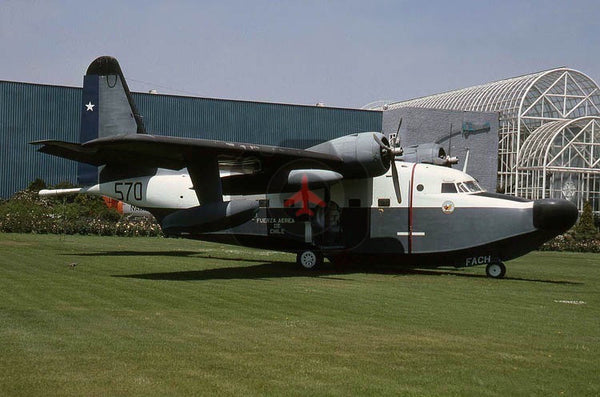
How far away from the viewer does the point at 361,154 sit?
22875mm

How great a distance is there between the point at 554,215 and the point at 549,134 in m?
46.2

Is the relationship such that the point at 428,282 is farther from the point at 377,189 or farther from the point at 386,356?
the point at 386,356

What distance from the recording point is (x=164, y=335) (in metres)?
10.7

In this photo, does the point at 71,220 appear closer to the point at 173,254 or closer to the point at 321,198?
the point at 173,254

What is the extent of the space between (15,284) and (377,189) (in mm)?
12478

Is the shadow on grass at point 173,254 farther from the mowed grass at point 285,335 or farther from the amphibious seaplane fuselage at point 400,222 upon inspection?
the mowed grass at point 285,335

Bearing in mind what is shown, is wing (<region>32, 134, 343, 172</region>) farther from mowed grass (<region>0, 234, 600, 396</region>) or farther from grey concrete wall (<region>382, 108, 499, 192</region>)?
grey concrete wall (<region>382, 108, 499, 192</region>)

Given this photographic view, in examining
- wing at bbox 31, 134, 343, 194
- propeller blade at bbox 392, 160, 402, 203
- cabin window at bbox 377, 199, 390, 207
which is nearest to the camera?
wing at bbox 31, 134, 343, 194

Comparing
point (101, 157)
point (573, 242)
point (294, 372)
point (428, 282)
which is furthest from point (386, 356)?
point (573, 242)

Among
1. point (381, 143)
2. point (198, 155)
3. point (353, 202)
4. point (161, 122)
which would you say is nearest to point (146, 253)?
point (198, 155)

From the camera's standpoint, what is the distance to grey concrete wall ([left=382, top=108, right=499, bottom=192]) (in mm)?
63375

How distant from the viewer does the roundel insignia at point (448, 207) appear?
2342 centimetres

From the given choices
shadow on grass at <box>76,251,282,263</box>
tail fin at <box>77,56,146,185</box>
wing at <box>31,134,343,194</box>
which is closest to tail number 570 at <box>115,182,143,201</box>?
wing at <box>31,134,343,194</box>

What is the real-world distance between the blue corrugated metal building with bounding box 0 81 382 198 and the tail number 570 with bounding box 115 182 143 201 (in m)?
31.3
